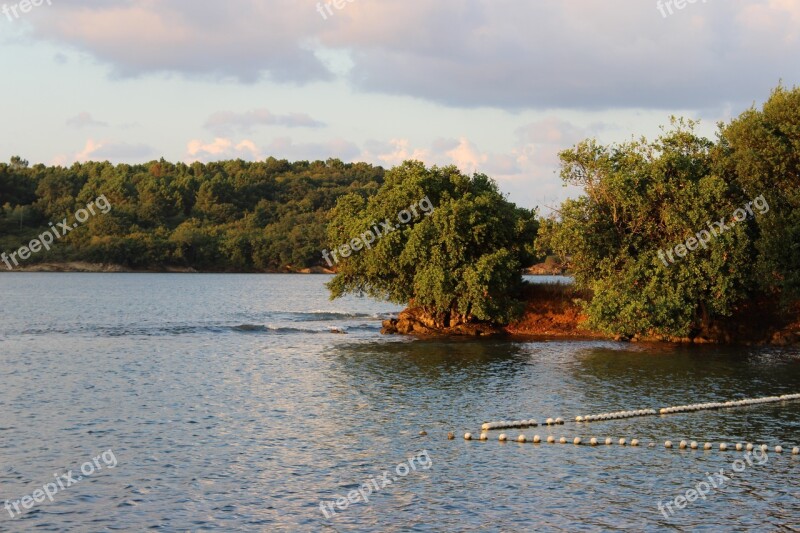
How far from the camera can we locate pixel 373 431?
36.5m

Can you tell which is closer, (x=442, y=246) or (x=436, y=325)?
(x=442, y=246)

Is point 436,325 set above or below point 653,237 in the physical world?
below

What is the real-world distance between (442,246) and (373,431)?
40.6 meters

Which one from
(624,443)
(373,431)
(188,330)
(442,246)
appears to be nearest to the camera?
(624,443)

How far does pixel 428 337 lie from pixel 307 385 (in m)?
27.4

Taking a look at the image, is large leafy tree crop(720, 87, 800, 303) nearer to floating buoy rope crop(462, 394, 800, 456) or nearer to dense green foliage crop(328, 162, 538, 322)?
dense green foliage crop(328, 162, 538, 322)

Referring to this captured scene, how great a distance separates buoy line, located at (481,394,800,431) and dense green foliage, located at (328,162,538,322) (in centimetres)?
3115

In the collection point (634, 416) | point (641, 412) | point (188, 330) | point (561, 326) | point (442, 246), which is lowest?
point (188, 330)

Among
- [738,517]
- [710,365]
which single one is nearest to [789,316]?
[710,365]

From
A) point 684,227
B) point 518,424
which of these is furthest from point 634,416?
point 684,227

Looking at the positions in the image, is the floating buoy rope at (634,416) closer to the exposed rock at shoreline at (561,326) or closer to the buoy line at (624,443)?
the buoy line at (624,443)

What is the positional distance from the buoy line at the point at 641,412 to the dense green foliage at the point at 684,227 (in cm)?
2171

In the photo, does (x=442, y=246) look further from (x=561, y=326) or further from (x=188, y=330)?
(x=188, y=330)

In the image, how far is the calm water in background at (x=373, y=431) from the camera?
25906 mm
